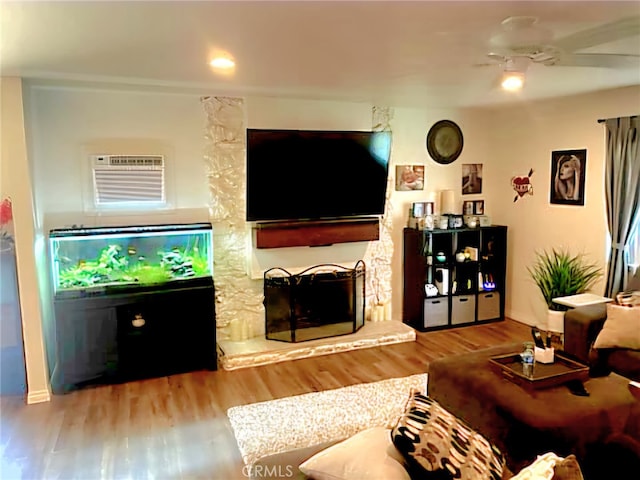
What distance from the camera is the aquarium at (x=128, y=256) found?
395 centimetres

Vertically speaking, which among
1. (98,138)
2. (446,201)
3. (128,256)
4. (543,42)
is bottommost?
(128,256)

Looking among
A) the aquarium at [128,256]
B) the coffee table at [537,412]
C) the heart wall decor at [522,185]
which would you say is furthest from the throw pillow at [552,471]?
the heart wall decor at [522,185]

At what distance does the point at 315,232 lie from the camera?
16.0ft

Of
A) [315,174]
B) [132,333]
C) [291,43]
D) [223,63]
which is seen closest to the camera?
[291,43]

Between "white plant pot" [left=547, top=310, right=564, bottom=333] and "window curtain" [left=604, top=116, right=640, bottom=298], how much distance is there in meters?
0.45

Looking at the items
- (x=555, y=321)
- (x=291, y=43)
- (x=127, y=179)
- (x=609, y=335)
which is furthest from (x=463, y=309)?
(x=291, y=43)

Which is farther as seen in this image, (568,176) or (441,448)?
(568,176)

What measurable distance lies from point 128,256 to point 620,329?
381cm

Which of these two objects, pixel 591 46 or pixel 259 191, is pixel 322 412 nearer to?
pixel 259 191

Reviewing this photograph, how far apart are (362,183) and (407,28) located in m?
2.59

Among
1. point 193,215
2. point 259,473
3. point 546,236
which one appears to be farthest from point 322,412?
point 546,236

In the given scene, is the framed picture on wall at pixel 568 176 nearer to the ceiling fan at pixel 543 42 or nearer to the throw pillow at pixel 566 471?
the ceiling fan at pixel 543 42

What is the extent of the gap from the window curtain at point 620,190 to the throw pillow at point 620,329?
106 cm

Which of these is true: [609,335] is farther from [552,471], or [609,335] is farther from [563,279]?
[552,471]
